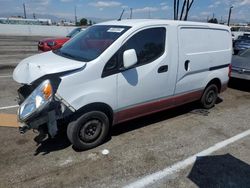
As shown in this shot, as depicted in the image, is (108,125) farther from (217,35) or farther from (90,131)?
(217,35)

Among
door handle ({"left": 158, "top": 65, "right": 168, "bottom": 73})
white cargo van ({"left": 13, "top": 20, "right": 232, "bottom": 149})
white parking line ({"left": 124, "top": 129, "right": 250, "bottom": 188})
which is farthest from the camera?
door handle ({"left": 158, "top": 65, "right": 168, "bottom": 73})

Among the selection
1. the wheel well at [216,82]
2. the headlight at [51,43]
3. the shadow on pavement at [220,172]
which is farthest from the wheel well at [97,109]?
the headlight at [51,43]

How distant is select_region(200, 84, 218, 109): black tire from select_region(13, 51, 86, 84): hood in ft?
10.9

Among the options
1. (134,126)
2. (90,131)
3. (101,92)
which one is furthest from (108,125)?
(134,126)

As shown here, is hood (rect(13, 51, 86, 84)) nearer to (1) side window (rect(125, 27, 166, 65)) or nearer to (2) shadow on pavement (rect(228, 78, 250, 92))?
(1) side window (rect(125, 27, 166, 65))

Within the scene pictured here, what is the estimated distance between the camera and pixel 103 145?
4125 millimetres

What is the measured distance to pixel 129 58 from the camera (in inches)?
148

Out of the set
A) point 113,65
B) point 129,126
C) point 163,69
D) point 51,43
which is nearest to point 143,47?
point 163,69

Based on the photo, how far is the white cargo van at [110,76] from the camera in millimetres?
3488

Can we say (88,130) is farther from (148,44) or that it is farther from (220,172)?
(220,172)

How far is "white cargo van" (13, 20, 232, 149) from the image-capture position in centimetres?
349

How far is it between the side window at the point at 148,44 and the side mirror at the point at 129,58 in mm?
285

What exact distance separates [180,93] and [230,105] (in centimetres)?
212

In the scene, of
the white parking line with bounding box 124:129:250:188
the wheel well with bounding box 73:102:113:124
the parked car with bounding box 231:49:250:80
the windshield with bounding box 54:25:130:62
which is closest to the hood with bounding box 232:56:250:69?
the parked car with bounding box 231:49:250:80
